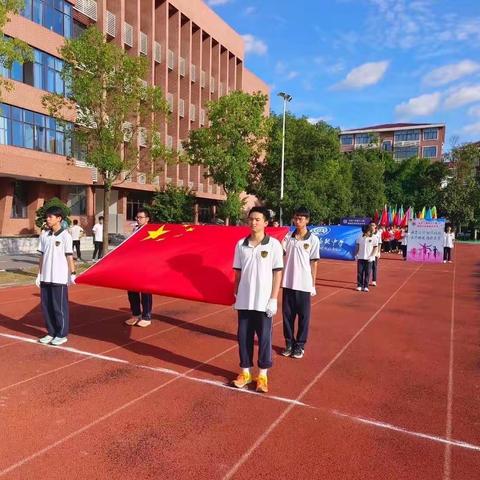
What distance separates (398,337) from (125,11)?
29.8m

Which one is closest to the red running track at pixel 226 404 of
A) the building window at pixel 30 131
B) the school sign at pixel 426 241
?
the school sign at pixel 426 241

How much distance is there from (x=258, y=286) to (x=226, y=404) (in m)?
1.11

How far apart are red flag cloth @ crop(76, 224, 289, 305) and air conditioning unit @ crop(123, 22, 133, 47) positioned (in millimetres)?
26412

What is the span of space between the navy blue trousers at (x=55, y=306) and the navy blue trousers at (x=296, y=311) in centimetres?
280

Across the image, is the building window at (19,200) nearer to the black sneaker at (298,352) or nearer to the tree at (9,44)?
the tree at (9,44)

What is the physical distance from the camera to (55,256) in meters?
5.92

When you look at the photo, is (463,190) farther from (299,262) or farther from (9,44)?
(299,262)

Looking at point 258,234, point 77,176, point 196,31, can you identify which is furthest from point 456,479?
point 196,31

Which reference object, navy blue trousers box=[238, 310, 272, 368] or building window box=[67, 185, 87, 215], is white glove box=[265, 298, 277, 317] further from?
building window box=[67, 185, 87, 215]

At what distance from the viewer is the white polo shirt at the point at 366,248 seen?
458 inches

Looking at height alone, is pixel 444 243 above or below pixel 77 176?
below

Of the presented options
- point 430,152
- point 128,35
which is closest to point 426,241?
point 128,35

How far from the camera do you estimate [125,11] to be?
A: 30094mm

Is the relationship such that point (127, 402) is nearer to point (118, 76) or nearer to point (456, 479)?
point (456, 479)
